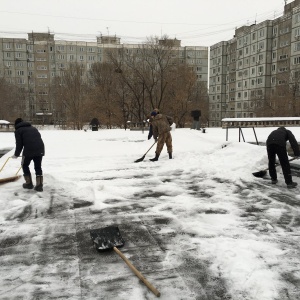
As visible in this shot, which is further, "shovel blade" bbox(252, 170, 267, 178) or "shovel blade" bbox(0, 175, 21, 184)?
"shovel blade" bbox(252, 170, 267, 178)

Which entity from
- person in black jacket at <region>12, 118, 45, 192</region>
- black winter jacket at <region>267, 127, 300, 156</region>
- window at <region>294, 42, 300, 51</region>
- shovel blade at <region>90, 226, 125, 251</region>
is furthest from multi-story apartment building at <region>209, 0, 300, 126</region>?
shovel blade at <region>90, 226, 125, 251</region>

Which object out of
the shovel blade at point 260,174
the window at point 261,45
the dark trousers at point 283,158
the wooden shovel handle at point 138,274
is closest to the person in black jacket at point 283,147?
the dark trousers at point 283,158

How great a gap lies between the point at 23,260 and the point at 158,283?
1542 millimetres

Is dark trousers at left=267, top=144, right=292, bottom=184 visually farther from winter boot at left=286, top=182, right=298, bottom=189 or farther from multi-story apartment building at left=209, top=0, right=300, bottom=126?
multi-story apartment building at left=209, top=0, right=300, bottom=126

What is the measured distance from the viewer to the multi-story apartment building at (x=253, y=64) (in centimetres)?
5222

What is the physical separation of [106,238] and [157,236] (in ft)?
2.22

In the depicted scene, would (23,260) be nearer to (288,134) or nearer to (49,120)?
(288,134)

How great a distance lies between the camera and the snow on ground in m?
2.77

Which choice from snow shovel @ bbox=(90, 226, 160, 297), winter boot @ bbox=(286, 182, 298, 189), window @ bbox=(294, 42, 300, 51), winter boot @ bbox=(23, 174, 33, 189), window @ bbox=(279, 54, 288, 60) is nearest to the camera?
snow shovel @ bbox=(90, 226, 160, 297)

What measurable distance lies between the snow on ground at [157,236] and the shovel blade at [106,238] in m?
0.09

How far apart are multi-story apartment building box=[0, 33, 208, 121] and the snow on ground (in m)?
68.8

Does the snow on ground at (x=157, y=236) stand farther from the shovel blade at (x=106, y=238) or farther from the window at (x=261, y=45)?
the window at (x=261, y=45)

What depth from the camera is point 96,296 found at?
2617 mm

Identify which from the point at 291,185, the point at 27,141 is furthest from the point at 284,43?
the point at 27,141
